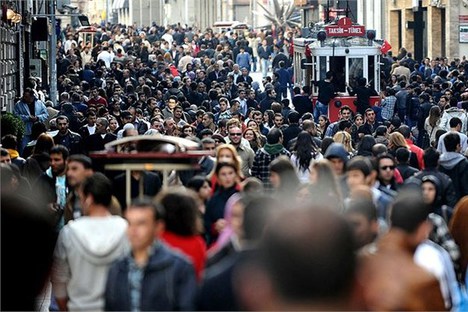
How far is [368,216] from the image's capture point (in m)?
9.07

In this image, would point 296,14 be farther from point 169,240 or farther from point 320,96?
point 169,240

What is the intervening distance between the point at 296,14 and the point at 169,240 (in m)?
81.4

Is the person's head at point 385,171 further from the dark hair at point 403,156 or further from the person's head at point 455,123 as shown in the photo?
the person's head at point 455,123

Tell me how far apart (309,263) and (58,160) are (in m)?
9.62

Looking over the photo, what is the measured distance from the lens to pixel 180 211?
895cm

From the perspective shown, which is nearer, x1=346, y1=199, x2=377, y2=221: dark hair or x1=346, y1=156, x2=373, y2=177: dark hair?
x1=346, y1=199, x2=377, y2=221: dark hair

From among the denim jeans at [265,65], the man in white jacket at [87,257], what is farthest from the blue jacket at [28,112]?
the denim jeans at [265,65]

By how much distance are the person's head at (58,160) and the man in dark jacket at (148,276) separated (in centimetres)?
597

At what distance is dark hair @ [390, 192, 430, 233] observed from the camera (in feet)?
27.0

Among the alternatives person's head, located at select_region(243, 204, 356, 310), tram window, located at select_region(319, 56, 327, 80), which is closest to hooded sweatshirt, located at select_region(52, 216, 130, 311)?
person's head, located at select_region(243, 204, 356, 310)

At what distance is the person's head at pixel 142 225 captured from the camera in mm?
8047

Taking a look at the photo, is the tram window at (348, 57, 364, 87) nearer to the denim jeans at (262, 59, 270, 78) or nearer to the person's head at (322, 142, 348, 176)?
the person's head at (322, 142, 348, 176)

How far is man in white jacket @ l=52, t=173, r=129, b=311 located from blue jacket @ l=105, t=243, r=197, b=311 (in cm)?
113

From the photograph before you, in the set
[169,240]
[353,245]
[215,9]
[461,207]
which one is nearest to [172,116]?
[461,207]
